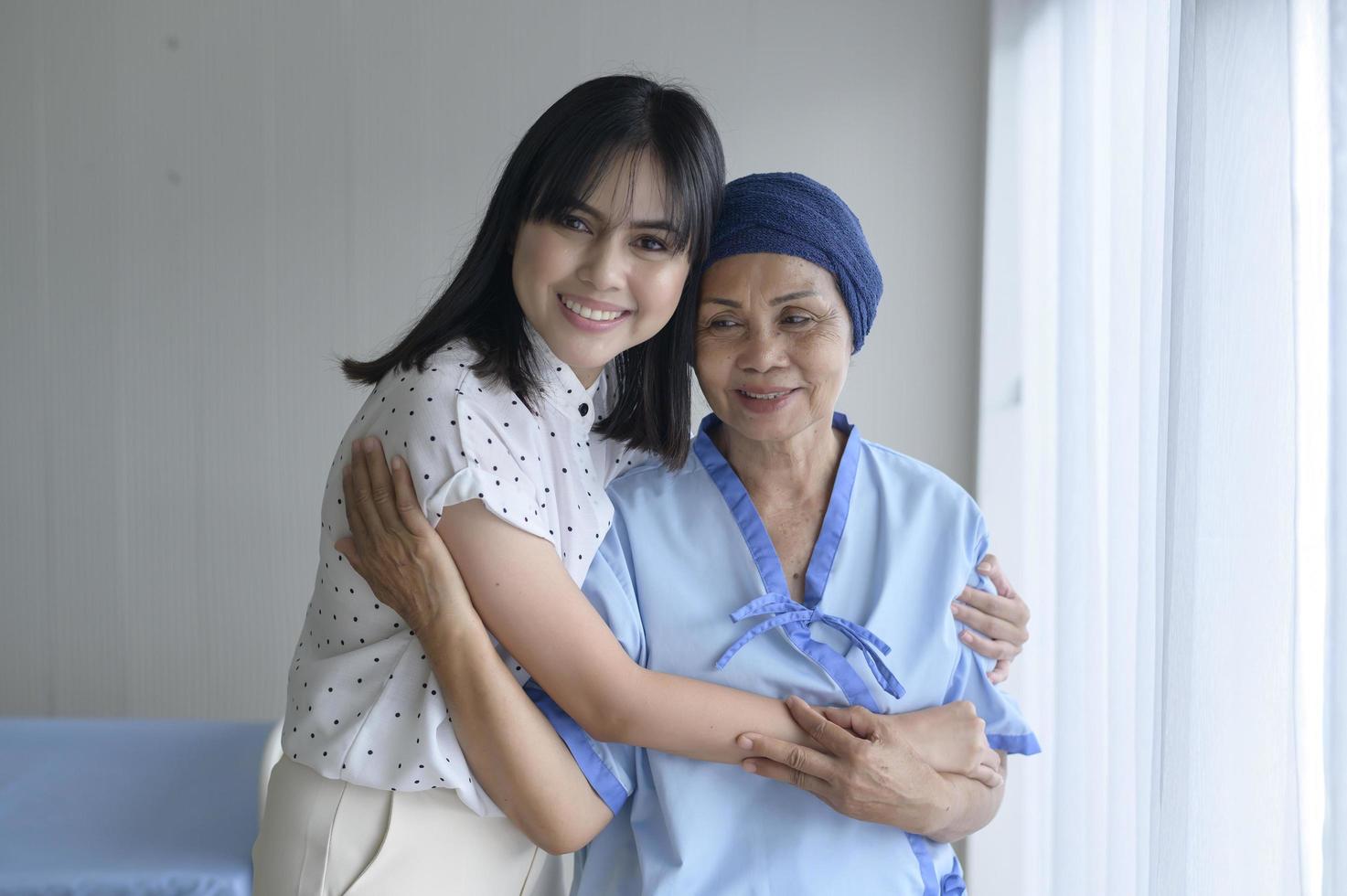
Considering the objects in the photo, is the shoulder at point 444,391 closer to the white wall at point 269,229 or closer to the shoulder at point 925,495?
the shoulder at point 925,495

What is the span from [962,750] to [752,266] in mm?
687

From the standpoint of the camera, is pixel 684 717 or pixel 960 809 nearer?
pixel 684 717

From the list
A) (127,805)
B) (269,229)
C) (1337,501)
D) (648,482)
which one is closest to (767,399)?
(648,482)

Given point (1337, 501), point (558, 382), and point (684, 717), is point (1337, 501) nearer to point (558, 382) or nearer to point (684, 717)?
A: point (684, 717)

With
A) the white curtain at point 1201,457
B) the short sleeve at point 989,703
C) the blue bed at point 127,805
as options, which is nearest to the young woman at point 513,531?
the short sleeve at point 989,703

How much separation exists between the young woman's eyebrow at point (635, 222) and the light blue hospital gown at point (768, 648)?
0.38 metres

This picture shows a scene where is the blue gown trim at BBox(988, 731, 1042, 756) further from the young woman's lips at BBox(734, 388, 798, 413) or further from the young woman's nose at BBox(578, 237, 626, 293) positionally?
the young woman's nose at BBox(578, 237, 626, 293)

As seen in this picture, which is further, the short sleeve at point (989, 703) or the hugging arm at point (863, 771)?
the short sleeve at point (989, 703)

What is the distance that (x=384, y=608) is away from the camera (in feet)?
4.22

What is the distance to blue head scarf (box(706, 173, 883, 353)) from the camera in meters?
1.38

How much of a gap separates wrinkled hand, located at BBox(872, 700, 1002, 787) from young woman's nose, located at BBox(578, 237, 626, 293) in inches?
24.1

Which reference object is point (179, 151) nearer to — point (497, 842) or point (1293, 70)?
point (497, 842)

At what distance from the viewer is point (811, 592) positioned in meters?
1.43

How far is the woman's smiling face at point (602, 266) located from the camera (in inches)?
50.4
